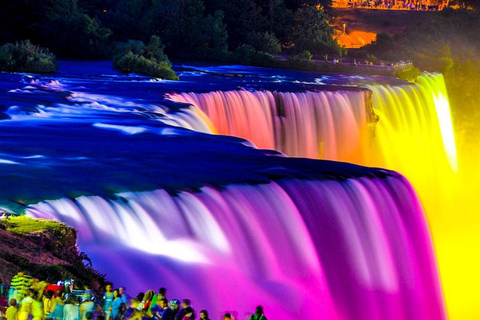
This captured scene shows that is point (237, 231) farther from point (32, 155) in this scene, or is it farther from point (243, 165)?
point (32, 155)

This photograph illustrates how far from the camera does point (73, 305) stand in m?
9.16

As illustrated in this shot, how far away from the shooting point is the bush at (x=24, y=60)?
35844mm

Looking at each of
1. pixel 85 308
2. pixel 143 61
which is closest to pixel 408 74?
pixel 143 61

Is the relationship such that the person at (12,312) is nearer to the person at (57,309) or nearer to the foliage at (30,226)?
the person at (57,309)

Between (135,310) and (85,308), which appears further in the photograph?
(135,310)

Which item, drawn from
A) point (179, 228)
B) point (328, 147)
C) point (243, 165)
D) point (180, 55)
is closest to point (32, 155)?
point (243, 165)

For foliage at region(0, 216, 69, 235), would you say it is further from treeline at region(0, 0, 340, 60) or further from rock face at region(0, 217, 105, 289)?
treeline at region(0, 0, 340, 60)

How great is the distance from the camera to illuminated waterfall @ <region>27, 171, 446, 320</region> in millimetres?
13328

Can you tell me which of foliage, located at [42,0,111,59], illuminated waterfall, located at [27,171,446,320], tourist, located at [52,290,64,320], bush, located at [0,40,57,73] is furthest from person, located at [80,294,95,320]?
foliage, located at [42,0,111,59]

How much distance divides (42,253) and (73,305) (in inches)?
82.4

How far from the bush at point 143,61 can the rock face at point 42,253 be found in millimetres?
25396

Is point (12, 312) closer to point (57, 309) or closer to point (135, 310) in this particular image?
point (57, 309)

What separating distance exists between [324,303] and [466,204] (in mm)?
23516

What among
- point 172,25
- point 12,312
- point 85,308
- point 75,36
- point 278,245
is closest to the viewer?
point 12,312
